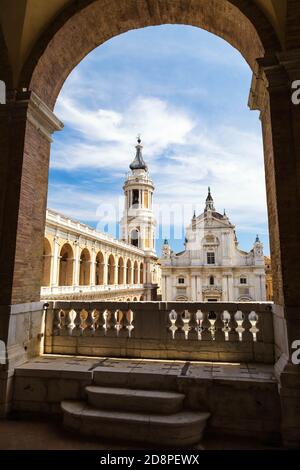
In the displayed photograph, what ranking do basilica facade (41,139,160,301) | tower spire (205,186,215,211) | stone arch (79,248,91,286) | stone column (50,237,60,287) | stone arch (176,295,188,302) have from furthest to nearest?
tower spire (205,186,215,211) < stone arch (176,295,188,302) < stone arch (79,248,91,286) < basilica facade (41,139,160,301) < stone column (50,237,60,287)

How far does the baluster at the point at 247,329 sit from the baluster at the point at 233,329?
0.45 ft

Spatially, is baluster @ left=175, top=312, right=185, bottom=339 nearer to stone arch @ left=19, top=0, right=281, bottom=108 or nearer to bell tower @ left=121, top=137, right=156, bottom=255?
stone arch @ left=19, top=0, right=281, bottom=108

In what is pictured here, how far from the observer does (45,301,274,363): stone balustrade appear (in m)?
5.42

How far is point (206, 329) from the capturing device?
571cm

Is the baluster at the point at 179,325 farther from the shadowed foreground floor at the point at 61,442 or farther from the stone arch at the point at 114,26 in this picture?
the stone arch at the point at 114,26

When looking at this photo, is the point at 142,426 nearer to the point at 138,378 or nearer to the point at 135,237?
the point at 138,378

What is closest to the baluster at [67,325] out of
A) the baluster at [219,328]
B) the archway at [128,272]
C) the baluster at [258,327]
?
the baluster at [219,328]

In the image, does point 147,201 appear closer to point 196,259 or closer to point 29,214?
point 196,259

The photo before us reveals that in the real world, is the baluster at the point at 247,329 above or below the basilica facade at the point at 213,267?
below

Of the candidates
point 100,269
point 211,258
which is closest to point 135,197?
point 211,258

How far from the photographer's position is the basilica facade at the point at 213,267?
43312 mm

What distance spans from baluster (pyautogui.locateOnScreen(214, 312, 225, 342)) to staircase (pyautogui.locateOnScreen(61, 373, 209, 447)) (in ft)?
5.01

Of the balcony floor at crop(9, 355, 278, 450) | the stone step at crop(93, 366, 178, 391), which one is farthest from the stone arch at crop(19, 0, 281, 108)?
the stone step at crop(93, 366, 178, 391)
